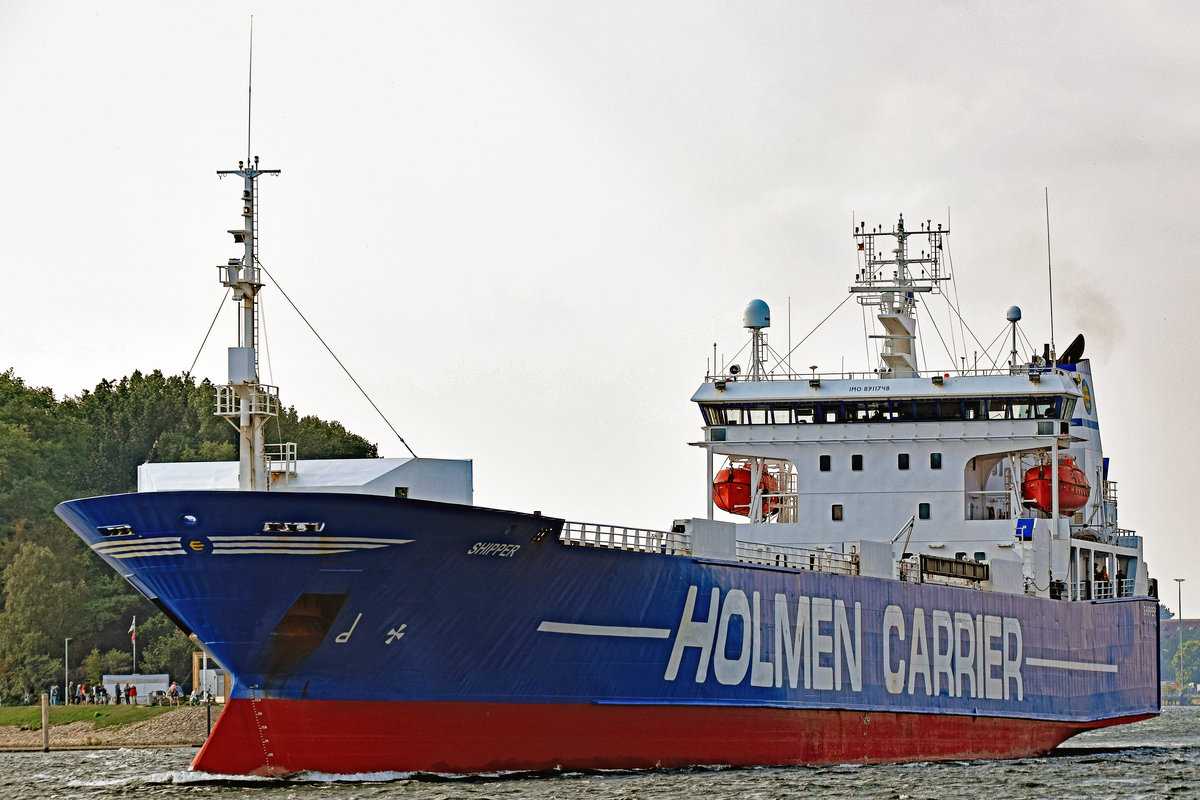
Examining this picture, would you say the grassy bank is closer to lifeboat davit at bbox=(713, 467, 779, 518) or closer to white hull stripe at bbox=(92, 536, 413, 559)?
lifeboat davit at bbox=(713, 467, 779, 518)

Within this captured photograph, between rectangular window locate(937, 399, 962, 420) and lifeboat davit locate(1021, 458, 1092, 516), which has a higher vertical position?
rectangular window locate(937, 399, 962, 420)

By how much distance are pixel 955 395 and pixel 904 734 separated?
21.9 feet

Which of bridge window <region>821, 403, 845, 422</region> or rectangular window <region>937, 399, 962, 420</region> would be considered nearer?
rectangular window <region>937, 399, 962, 420</region>

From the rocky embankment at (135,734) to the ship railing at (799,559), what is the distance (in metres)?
17.2

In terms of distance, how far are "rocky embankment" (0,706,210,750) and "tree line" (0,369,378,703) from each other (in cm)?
456

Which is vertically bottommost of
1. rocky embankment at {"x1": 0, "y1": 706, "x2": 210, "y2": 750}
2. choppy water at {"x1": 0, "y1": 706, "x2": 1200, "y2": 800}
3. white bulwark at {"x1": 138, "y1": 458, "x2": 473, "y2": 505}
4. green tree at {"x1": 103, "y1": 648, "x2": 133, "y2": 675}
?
rocky embankment at {"x1": 0, "y1": 706, "x2": 210, "y2": 750}

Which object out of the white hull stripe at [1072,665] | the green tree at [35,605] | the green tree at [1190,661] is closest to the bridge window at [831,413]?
the white hull stripe at [1072,665]

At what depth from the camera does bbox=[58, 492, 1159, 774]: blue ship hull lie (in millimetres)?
20484

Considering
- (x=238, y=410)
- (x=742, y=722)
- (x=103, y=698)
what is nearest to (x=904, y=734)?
(x=742, y=722)

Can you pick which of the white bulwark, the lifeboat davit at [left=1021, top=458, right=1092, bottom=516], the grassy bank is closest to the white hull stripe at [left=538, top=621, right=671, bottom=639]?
the white bulwark

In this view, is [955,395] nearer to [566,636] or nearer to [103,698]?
[566,636]

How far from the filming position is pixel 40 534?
49438 millimetres

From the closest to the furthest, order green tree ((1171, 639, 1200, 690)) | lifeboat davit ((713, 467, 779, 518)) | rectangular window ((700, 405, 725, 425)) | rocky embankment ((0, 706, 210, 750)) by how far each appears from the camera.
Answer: rectangular window ((700, 405, 725, 425)), lifeboat davit ((713, 467, 779, 518)), rocky embankment ((0, 706, 210, 750)), green tree ((1171, 639, 1200, 690))

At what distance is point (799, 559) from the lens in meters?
27.0
